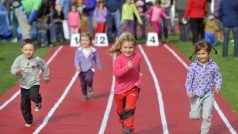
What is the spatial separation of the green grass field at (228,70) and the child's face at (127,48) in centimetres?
367

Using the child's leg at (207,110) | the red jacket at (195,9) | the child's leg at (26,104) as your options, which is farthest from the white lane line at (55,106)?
the red jacket at (195,9)

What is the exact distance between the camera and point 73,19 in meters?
25.3

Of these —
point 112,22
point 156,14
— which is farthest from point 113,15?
point 156,14

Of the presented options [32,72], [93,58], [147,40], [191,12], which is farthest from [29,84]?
[147,40]

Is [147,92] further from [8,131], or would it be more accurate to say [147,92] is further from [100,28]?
[100,28]

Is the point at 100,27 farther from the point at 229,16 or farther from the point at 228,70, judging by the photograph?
the point at 228,70

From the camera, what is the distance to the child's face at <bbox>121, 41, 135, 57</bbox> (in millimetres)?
10047

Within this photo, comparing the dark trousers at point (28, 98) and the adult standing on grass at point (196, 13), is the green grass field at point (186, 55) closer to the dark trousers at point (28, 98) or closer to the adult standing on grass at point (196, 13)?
the adult standing on grass at point (196, 13)

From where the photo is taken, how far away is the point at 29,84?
11.2 metres

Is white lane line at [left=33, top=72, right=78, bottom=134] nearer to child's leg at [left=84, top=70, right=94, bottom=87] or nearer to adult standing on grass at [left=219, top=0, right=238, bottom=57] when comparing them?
child's leg at [left=84, top=70, right=94, bottom=87]

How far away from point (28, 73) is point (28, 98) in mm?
445

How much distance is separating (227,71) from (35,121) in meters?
7.46

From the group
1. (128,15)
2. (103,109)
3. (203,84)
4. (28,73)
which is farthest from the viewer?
(128,15)

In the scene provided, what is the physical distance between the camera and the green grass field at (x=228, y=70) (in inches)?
563
